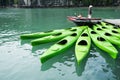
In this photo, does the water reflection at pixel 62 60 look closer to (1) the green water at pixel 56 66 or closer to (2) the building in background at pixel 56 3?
(1) the green water at pixel 56 66

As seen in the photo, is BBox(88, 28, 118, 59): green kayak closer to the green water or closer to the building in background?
the green water

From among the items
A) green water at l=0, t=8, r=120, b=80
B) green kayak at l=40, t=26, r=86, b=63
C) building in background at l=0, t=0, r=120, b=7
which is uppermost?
building in background at l=0, t=0, r=120, b=7

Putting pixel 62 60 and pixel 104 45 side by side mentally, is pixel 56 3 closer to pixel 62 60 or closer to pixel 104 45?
pixel 104 45

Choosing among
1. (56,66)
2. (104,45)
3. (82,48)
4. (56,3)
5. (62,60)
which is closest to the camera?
(56,66)

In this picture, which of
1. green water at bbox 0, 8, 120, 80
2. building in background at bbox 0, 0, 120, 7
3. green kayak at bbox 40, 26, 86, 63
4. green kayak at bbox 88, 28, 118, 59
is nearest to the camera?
green water at bbox 0, 8, 120, 80

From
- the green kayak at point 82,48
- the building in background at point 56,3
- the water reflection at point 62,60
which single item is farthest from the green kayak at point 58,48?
the building in background at point 56,3

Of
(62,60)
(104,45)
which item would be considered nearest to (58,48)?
(62,60)

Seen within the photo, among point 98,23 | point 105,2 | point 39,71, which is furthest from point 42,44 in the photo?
point 105,2

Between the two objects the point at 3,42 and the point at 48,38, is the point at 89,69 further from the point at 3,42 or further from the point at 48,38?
the point at 3,42

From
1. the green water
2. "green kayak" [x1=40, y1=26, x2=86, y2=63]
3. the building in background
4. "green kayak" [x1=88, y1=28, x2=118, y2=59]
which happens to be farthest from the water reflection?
the building in background

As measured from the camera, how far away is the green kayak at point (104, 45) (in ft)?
44.8

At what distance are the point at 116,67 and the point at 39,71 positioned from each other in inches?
171

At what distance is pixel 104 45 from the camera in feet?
49.6

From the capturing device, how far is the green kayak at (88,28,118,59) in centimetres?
1366
